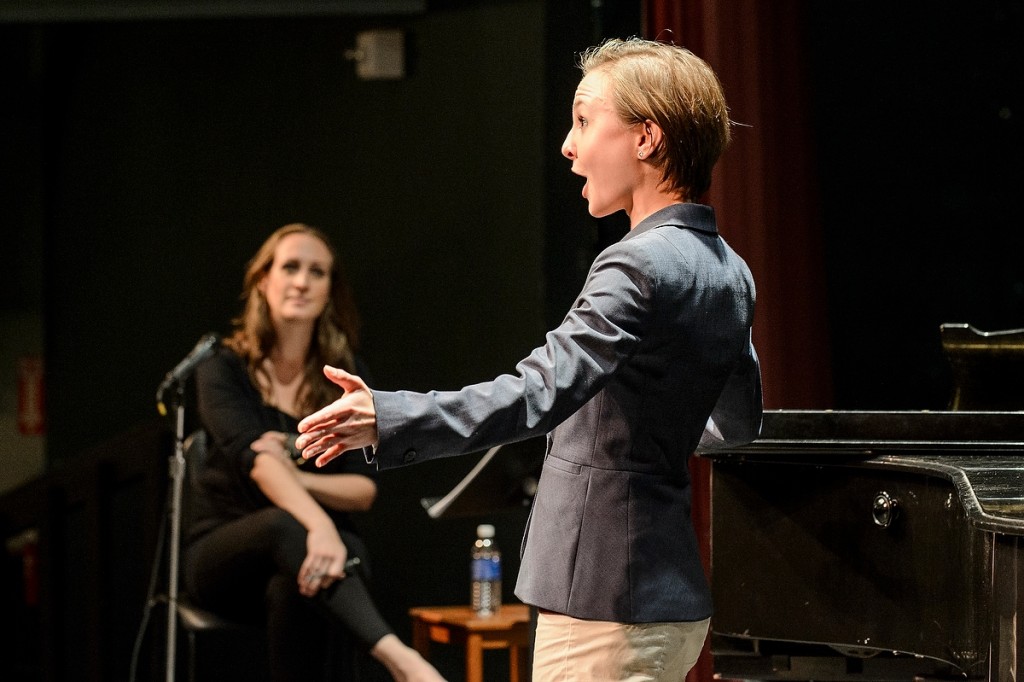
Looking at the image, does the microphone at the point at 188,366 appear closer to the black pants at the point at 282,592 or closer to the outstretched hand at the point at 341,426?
the black pants at the point at 282,592

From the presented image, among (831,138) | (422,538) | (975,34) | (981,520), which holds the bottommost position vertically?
(422,538)

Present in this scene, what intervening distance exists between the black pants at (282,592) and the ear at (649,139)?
1.94 m

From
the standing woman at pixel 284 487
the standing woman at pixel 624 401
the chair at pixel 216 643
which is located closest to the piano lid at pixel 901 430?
the standing woman at pixel 624 401

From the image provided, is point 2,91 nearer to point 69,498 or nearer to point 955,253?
point 69,498

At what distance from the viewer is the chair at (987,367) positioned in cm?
251

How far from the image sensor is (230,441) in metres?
3.38

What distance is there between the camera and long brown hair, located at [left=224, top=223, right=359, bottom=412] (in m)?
3.54

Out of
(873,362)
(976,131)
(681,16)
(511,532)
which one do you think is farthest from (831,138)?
(511,532)

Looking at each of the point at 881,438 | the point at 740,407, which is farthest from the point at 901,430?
the point at 740,407

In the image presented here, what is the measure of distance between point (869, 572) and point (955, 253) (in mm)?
2263

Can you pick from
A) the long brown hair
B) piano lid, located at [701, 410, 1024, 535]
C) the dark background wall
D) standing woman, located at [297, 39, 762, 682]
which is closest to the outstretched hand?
standing woman, located at [297, 39, 762, 682]

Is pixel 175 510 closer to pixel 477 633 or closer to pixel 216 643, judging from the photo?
pixel 477 633

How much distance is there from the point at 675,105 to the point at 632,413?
37 cm

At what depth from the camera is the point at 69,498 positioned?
4.14 meters
